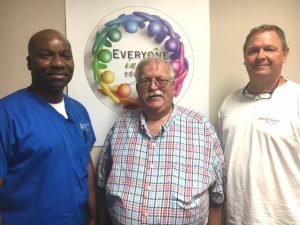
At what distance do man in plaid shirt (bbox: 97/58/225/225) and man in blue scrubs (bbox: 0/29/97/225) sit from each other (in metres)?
0.18

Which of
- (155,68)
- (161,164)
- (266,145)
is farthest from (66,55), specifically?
(266,145)

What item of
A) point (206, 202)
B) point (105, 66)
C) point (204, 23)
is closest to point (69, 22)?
point (105, 66)

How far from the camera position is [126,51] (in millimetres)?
1554

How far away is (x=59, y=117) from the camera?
121 centimetres

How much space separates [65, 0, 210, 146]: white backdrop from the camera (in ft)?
4.98

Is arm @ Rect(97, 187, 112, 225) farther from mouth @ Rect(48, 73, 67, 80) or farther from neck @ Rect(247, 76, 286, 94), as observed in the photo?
neck @ Rect(247, 76, 286, 94)

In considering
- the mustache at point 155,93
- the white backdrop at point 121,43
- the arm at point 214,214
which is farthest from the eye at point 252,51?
the arm at point 214,214

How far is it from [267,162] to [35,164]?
95cm

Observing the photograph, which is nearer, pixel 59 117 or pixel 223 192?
pixel 59 117

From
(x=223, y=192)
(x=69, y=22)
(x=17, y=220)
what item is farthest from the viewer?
(x=69, y=22)

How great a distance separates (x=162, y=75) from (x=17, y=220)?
0.83 metres

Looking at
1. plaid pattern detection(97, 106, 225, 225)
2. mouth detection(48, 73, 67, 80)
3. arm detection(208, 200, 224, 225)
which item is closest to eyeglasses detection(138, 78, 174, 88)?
plaid pattern detection(97, 106, 225, 225)

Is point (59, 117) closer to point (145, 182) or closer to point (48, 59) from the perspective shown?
point (48, 59)

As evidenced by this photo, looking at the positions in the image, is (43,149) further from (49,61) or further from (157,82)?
(157,82)
